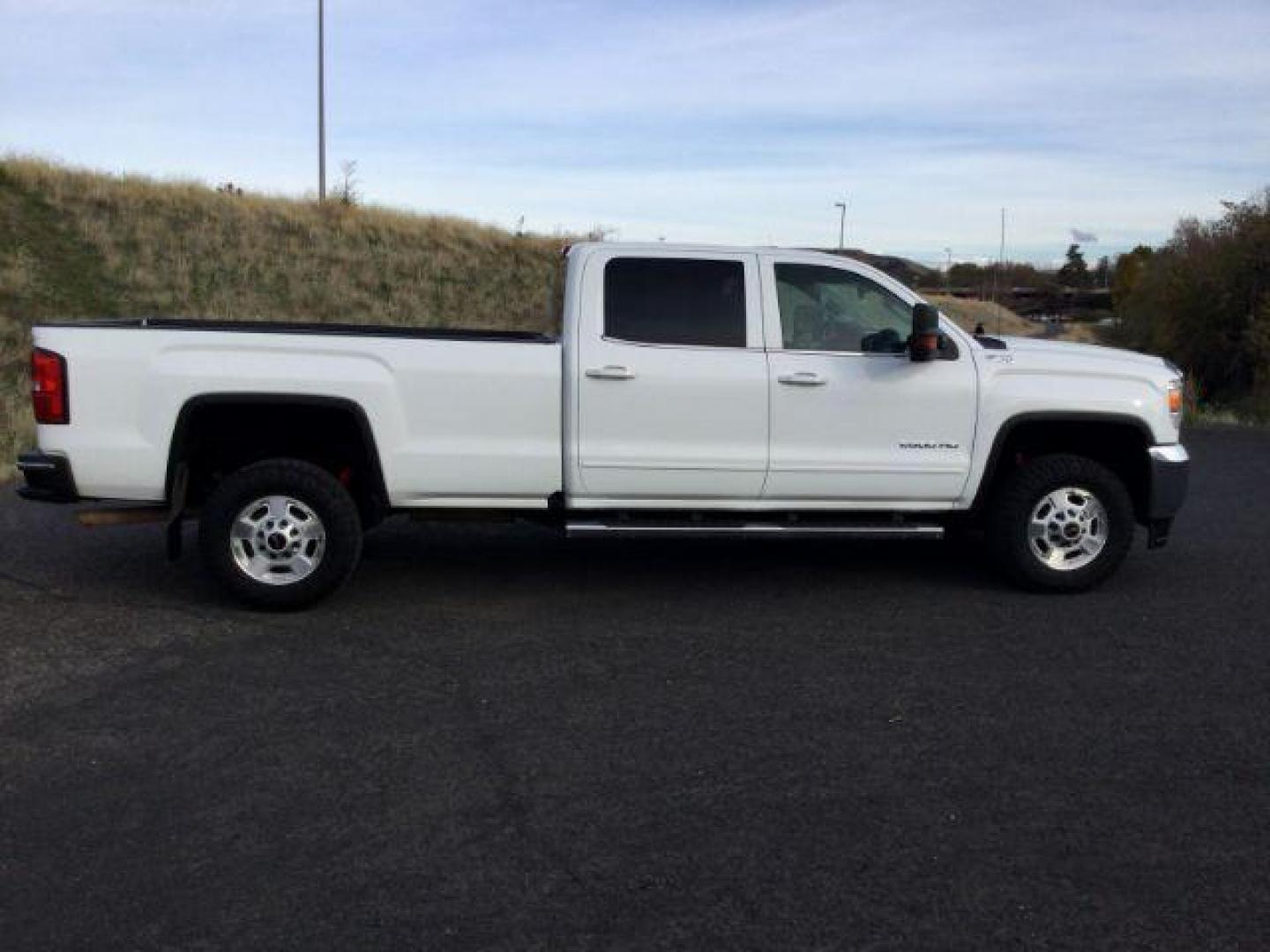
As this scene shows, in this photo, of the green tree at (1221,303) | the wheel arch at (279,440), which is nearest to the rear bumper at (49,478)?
the wheel arch at (279,440)

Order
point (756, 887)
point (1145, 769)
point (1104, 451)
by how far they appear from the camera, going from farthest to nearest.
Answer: point (1104, 451)
point (1145, 769)
point (756, 887)

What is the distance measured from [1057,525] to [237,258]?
87.2 feet

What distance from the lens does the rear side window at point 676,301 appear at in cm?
710

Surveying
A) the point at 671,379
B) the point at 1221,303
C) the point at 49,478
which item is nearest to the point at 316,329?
the point at 49,478

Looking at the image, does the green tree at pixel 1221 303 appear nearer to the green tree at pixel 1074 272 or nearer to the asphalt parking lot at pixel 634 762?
the asphalt parking lot at pixel 634 762

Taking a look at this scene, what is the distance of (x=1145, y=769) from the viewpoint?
4.69 metres

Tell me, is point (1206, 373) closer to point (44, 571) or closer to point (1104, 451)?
point (1104, 451)

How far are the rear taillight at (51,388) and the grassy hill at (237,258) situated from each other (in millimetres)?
19061

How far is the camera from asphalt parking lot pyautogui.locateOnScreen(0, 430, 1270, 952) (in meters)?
3.61

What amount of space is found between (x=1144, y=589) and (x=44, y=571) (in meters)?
6.65

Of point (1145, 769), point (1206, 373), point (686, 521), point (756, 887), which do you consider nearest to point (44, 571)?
point (686, 521)

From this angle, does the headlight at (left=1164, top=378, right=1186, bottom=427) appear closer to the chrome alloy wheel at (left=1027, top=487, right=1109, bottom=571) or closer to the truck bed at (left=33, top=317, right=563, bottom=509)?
the chrome alloy wheel at (left=1027, top=487, right=1109, bottom=571)

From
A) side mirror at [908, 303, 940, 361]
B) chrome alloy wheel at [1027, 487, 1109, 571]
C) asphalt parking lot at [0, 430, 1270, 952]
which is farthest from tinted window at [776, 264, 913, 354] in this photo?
asphalt parking lot at [0, 430, 1270, 952]

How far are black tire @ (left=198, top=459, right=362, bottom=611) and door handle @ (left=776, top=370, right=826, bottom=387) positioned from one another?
2.46m
